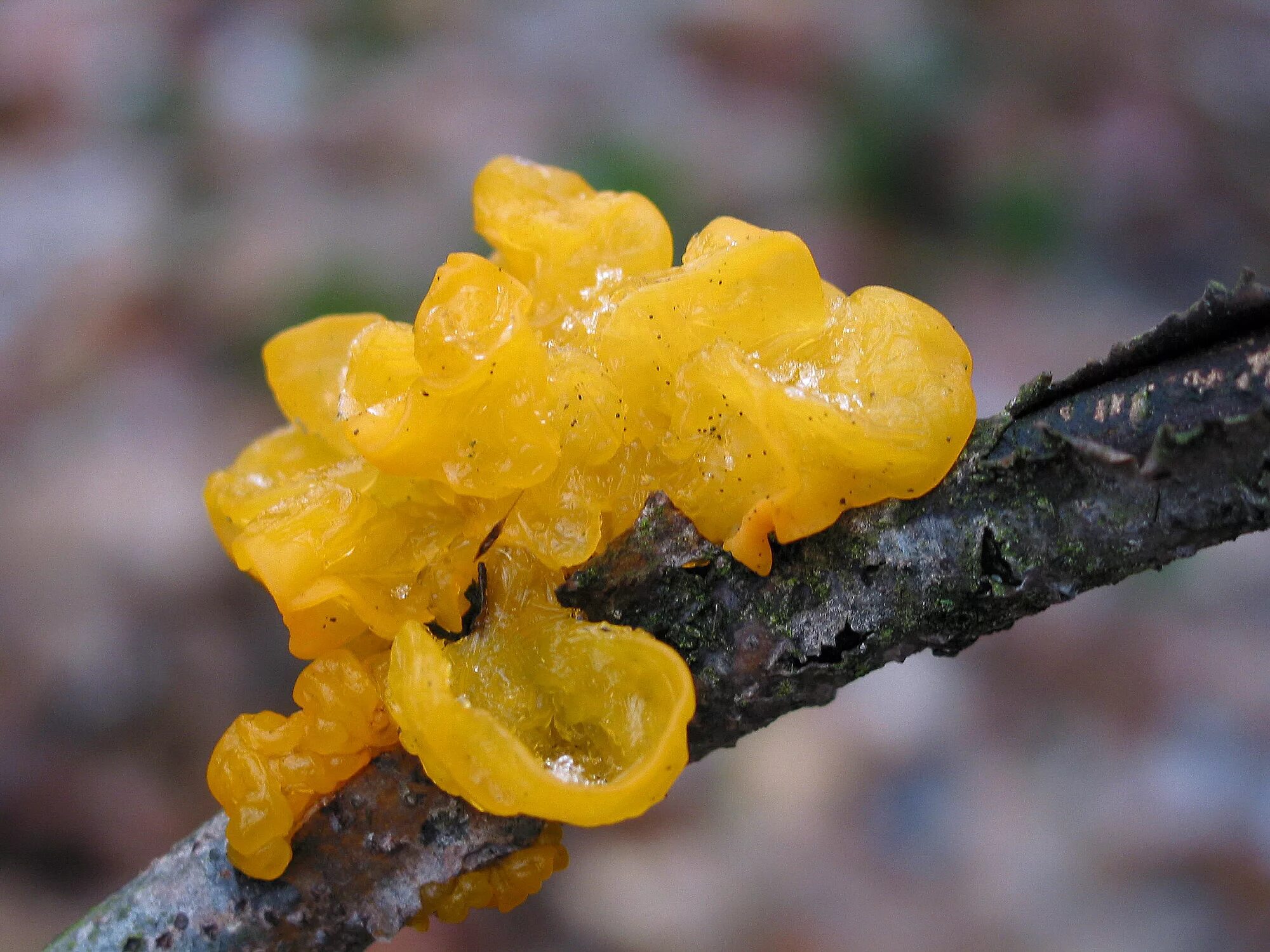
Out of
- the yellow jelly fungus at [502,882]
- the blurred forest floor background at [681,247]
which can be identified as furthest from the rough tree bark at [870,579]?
the blurred forest floor background at [681,247]

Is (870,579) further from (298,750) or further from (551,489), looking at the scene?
(298,750)

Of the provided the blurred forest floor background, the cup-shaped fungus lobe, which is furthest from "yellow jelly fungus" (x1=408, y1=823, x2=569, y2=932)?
the blurred forest floor background

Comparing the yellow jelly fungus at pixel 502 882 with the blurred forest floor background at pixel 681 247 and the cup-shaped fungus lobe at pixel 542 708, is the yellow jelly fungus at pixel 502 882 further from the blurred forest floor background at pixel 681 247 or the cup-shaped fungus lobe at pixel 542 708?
the blurred forest floor background at pixel 681 247

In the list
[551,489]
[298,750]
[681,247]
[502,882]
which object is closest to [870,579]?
[551,489]

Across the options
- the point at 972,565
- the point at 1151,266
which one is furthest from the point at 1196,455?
the point at 1151,266

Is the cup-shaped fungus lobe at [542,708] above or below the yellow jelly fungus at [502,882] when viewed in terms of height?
above
